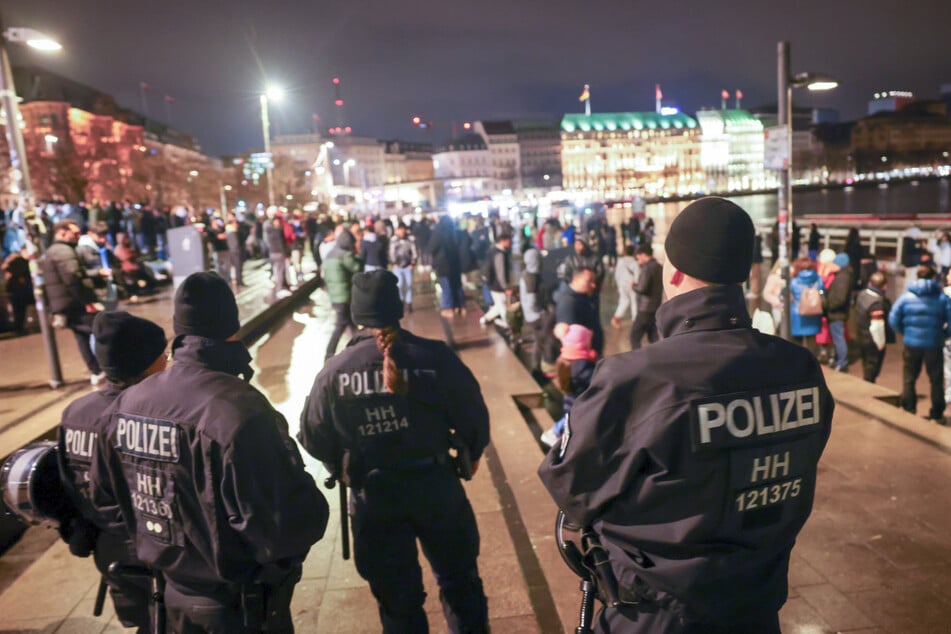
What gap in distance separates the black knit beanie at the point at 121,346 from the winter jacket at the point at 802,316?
9.09 m

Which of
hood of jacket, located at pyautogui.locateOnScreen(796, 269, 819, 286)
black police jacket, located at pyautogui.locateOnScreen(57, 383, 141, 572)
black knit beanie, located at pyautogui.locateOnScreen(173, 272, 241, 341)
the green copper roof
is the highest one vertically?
the green copper roof

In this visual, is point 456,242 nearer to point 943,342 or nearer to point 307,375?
point 307,375

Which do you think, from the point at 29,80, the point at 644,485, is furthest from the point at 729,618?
the point at 29,80

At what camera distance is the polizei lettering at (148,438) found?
7.67ft

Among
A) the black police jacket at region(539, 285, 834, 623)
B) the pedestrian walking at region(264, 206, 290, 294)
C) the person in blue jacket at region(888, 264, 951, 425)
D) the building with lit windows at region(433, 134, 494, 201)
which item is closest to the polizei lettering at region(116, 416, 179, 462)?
the black police jacket at region(539, 285, 834, 623)

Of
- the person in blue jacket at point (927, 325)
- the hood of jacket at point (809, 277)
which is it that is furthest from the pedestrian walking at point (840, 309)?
the person in blue jacket at point (927, 325)

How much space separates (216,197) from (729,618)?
81634 millimetres

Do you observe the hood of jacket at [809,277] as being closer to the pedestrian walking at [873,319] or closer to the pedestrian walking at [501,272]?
the pedestrian walking at [873,319]

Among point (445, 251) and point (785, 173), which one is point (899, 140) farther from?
point (785, 173)

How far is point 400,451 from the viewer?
10.5ft

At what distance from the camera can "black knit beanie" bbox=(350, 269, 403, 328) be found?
11.0ft

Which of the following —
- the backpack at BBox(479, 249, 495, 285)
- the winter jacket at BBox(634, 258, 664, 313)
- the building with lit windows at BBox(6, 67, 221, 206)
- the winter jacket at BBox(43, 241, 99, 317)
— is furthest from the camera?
the building with lit windows at BBox(6, 67, 221, 206)

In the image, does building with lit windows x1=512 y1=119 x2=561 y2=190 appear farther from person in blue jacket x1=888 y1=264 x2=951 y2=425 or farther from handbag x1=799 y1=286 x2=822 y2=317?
person in blue jacket x1=888 y1=264 x2=951 y2=425

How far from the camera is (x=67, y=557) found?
16.5 feet
